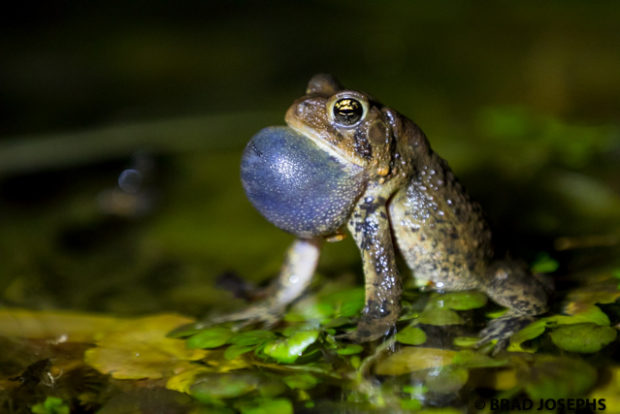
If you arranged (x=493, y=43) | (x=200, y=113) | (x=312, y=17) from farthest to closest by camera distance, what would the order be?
(x=312, y=17)
(x=493, y=43)
(x=200, y=113)

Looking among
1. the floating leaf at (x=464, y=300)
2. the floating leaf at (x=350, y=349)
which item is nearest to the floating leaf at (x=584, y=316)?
the floating leaf at (x=464, y=300)

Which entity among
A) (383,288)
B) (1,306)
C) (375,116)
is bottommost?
(1,306)

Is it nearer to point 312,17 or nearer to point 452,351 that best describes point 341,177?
point 452,351

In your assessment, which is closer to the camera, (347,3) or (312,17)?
(312,17)

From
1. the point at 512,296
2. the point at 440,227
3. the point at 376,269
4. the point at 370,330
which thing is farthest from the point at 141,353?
the point at 512,296

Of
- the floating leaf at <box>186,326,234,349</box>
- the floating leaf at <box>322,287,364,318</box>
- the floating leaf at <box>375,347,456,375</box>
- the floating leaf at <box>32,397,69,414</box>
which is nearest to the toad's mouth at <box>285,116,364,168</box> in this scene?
the floating leaf at <box>322,287,364,318</box>

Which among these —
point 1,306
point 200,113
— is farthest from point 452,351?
point 200,113

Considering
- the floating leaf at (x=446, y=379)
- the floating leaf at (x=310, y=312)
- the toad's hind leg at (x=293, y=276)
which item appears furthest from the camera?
the toad's hind leg at (x=293, y=276)

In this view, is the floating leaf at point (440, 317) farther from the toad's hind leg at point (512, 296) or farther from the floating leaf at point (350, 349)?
the floating leaf at point (350, 349)
